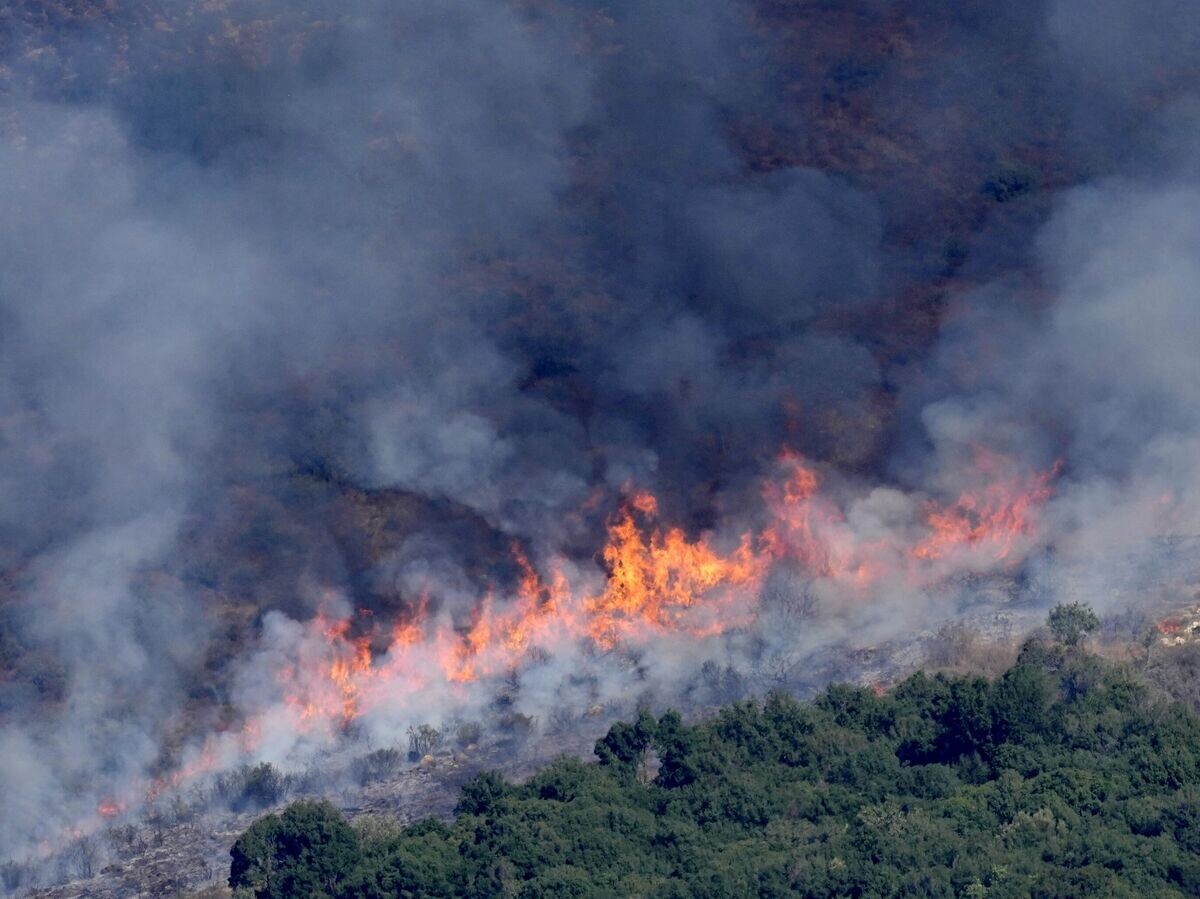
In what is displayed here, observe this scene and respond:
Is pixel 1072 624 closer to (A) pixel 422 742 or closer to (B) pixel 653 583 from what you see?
(B) pixel 653 583

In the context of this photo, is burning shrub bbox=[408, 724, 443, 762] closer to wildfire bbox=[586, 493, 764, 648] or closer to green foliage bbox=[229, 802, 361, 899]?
green foliage bbox=[229, 802, 361, 899]

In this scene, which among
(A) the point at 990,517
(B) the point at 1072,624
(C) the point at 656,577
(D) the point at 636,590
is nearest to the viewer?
(B) the point at 1072,624

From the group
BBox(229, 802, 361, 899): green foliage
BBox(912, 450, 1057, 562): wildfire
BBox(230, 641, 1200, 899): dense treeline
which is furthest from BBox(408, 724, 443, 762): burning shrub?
BBox(912, 450, 1057, 562): wildfire

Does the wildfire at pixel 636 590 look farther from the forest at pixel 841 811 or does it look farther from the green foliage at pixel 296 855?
the green foliage at pixel 296 855

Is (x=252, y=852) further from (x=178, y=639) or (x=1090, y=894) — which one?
(x=1090, y=894)

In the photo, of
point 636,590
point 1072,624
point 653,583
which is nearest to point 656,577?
point 653,583

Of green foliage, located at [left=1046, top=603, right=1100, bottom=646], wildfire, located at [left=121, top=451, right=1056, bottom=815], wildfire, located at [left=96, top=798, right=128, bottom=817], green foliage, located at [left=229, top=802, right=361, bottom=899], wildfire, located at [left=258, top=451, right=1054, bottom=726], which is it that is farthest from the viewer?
wildfire, located at [left=258, top=451, right=1054, bottom=726]

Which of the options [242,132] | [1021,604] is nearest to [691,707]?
[1021,604]
